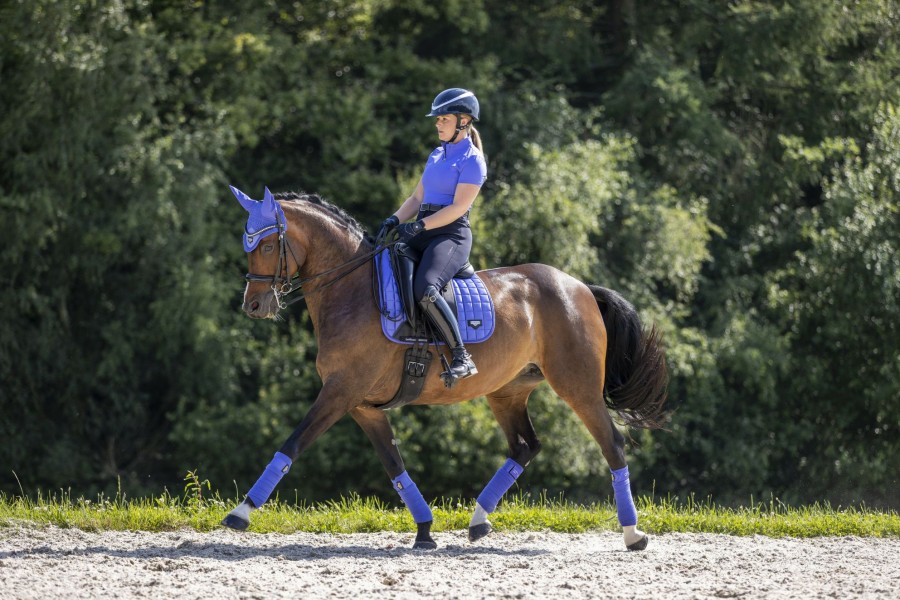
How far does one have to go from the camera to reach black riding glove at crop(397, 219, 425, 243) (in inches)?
287

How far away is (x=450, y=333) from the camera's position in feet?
24.0

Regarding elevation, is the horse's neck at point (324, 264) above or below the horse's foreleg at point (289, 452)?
above

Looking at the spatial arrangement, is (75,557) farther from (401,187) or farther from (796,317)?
(796,317)

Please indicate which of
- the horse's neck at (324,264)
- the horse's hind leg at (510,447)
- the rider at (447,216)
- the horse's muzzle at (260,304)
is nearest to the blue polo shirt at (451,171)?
the rider at (447,216)

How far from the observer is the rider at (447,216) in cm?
729

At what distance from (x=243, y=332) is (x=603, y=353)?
10.1 m

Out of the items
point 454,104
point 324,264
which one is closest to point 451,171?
point 454,104

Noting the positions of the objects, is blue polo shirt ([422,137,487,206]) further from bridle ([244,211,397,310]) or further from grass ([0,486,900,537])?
grass ([0,486,900,537])

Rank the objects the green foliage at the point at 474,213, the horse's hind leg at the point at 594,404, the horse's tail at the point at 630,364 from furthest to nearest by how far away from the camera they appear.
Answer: the green foliage at the point at 474,213 → the horse's tail at the point at 630,364 → the horse's hind leg at the point at 594,404

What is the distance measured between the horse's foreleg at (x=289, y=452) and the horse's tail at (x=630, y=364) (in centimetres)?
232

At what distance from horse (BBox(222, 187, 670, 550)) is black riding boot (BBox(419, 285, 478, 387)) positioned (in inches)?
8.7

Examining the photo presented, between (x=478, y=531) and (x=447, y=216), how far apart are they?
87.1 inches

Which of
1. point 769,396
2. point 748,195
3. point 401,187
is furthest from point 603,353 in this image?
point 748,195

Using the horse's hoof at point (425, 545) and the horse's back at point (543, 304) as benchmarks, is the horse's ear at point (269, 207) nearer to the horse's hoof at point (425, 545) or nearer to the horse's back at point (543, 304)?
the horse's back at point (543, 304)
